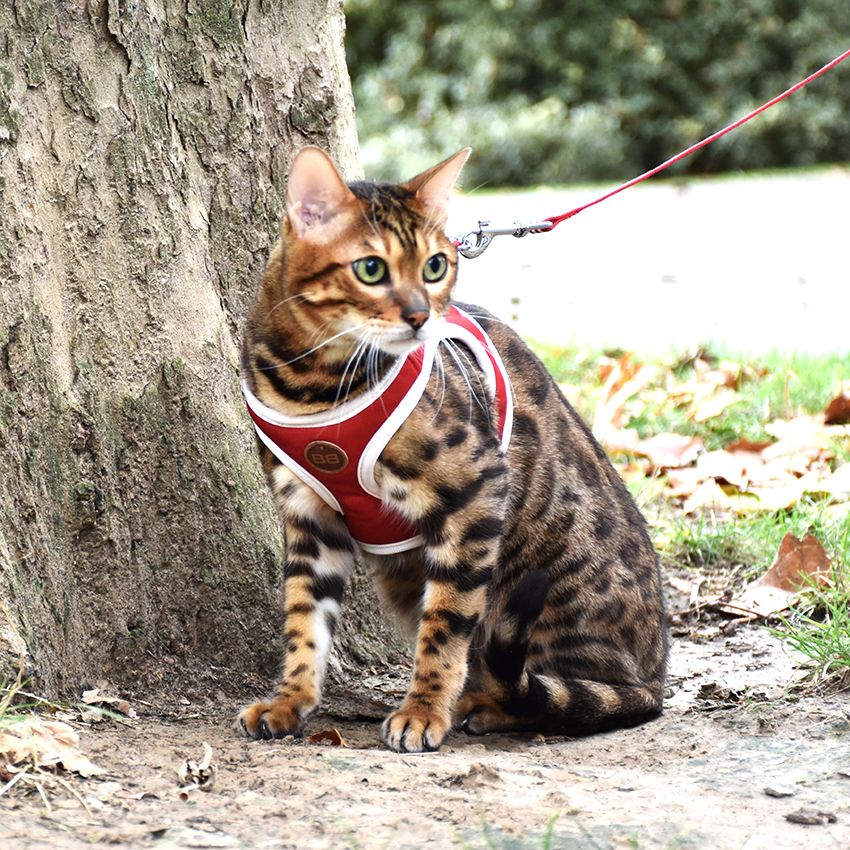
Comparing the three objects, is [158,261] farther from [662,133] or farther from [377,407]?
[662,133]

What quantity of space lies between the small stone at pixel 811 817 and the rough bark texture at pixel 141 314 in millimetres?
1545

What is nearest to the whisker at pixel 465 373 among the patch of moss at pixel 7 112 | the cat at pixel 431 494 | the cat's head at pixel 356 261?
the cat at pixel 431 494

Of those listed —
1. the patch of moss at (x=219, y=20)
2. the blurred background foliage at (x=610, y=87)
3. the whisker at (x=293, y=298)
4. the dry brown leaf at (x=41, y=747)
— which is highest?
the blurred background foliage at (x=610, y=87)

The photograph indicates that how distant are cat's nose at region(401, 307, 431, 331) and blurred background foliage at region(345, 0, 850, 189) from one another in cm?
1396

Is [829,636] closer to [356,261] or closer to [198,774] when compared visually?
[356,261]

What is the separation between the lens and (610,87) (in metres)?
17.6

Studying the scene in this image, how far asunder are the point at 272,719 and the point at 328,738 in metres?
0.15

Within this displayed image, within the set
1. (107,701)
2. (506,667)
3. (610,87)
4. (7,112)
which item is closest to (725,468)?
(506,667)

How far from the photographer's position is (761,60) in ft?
57.0

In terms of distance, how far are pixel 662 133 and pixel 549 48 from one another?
193cm

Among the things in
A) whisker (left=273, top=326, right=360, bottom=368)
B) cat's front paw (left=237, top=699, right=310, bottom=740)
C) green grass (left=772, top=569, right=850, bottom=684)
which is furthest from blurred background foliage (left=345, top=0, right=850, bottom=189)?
cat's front paw (left=237, top=699, right=310, bottom=740)

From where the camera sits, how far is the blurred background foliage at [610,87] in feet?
55.5

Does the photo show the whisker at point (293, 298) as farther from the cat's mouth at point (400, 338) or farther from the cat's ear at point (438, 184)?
the cat's ear at point (438, 184)

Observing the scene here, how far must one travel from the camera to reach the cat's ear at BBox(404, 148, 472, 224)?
10.2 feet
